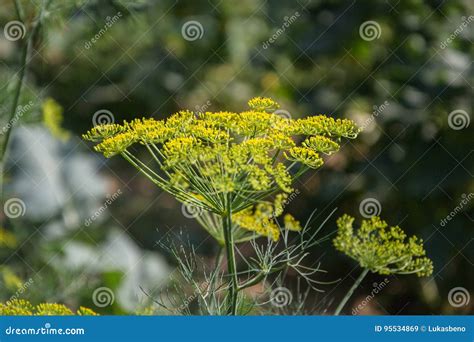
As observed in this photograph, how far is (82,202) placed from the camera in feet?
6.67

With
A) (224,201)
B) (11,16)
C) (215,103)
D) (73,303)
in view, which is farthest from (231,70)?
(224,201)

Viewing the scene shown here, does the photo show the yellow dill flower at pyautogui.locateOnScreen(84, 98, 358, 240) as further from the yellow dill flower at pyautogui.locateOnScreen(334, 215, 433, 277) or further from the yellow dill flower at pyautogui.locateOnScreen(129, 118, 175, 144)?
the yellow dill flower at pyautogui.locateOnScreen(334, 215, 433, 277)

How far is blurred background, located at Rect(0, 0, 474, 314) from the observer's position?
1.90 metres

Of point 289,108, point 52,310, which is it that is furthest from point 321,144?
point 289,108

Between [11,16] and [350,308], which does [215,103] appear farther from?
[11,16]

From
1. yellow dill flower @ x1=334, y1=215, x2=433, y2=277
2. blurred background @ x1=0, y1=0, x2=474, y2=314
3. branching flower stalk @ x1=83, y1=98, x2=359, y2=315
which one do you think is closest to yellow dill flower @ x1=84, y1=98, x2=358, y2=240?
branching flower stalk @ x1=83, y1=98, x2=359, y2=315

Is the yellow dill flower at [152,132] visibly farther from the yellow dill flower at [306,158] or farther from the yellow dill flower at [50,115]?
→ the yellow dill flower at [50,115]

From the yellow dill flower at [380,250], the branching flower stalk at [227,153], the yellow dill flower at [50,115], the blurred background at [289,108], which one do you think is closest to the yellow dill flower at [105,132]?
the branching flower stalk at [227,153]

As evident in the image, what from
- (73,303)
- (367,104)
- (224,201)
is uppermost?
(367,104)

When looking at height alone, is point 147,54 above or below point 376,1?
below

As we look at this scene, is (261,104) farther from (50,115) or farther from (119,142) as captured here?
(50,115)

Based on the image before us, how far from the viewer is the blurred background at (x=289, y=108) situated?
1.90m

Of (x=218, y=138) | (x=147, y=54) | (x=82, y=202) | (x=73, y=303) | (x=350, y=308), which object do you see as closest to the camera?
(x=218, y=138)

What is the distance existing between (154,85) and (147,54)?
0.10 m
